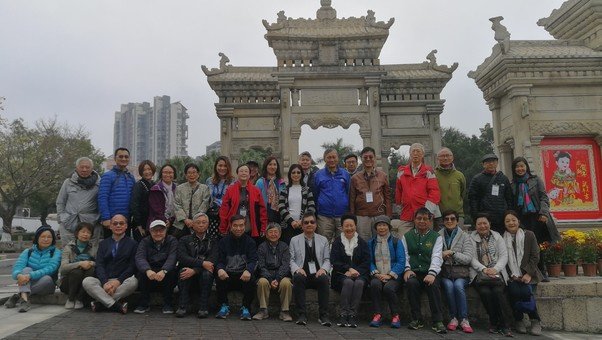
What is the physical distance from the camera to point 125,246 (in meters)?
6.06

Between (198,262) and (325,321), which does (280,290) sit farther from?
(198,262)

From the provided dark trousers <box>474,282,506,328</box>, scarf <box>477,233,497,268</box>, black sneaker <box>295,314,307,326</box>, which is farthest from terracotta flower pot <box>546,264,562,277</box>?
black sneaker <box>295,314,307,326</box>

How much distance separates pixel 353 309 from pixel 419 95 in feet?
36.5

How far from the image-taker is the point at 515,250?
6066mm

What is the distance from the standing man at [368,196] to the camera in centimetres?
654

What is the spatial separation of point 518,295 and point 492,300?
0.32 m

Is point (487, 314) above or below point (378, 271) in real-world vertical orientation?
Result: below

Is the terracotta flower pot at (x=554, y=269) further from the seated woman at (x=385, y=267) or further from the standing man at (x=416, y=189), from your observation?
the seated woman at (x=385, y=267)

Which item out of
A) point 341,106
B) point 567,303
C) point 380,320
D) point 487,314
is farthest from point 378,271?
point 341,106

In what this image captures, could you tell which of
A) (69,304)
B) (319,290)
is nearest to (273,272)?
(319,290)

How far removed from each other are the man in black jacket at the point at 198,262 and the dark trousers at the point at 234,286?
138 millimetres

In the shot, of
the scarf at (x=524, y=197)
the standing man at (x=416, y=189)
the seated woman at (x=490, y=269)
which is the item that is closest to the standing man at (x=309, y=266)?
the standing man at (x=416, y=189)

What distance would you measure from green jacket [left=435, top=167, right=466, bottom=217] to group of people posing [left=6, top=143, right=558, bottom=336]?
1cm

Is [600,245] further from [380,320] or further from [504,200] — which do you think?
[380,320]
